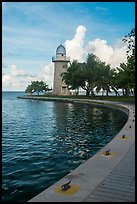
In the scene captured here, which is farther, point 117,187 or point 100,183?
point 100,183

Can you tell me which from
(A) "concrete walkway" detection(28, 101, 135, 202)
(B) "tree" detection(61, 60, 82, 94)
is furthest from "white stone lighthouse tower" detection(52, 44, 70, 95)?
(A) "concrete walkway" detection(28, 101, 135, 202)

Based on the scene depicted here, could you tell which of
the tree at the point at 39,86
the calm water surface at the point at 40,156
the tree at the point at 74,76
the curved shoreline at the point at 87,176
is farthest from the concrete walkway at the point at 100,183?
the tree at the point at 39,86

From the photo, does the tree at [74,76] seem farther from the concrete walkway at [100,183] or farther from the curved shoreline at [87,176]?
the concrete walkway at [100,183]

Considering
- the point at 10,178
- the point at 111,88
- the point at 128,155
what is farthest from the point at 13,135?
the point at 111,88

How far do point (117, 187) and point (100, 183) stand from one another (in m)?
0.61

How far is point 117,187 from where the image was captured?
805 centimetres

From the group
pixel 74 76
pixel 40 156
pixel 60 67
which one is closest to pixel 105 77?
pixel 74 76

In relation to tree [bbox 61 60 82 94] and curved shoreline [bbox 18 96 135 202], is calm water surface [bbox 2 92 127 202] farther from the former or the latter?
tree [bbox 61 60 82 94]

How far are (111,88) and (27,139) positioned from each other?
261 feet

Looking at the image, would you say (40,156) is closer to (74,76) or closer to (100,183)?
(100,183)

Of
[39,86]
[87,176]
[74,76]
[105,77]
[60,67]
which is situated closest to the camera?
[87,176]

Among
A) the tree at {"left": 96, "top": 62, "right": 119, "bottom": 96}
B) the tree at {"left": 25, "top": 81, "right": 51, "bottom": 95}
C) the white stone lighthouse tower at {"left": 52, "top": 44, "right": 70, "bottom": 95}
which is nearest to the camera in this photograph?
the tree at {"left": 96, "top": 62, "right": 119, "bottom": 96}

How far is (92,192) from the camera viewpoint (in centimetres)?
761

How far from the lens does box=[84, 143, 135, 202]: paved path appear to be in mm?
7152
